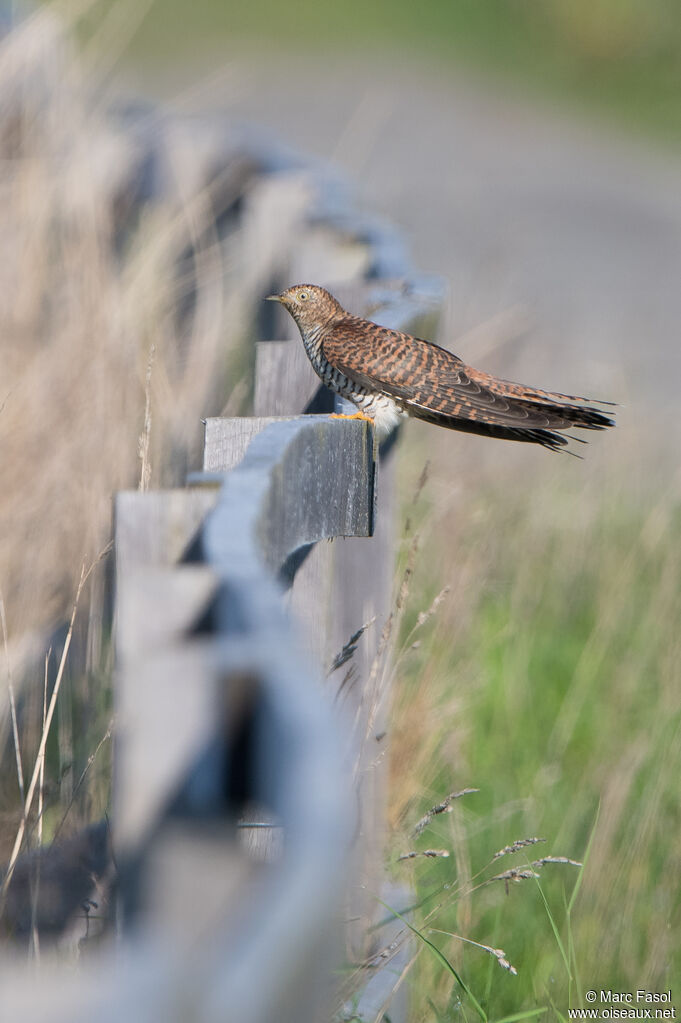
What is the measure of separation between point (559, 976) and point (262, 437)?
75.7 inches

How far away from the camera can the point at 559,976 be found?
2879 mm

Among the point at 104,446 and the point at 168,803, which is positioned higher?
the point at 104,446

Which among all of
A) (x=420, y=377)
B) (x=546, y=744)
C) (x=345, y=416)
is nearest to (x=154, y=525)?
(x=345, y=416)

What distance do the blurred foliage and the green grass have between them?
15.6 metres

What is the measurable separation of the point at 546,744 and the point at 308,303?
5.73ft

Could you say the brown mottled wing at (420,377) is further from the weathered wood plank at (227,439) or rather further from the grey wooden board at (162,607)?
the grey wooden board at (162,607)

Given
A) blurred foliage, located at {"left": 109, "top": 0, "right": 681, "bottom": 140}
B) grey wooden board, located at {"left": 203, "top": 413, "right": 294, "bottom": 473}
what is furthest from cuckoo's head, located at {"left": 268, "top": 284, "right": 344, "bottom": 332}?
blurred foliage, located at {"left": 109, "top": 0, "right": 681, "bottom": 140}

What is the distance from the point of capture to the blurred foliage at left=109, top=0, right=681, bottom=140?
2047cm

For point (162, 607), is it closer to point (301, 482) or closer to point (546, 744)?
point (301, 482)

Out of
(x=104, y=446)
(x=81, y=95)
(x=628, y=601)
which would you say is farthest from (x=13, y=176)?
(x=628, y=601)

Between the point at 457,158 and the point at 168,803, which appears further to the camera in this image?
the point at 457,158

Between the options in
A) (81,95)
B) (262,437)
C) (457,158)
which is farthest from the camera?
(457,158)

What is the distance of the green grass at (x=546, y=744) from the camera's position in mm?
2824

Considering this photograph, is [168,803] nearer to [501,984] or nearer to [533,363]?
[501,984]
